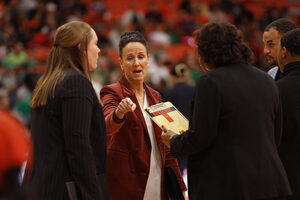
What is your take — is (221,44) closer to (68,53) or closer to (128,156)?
(68,53)

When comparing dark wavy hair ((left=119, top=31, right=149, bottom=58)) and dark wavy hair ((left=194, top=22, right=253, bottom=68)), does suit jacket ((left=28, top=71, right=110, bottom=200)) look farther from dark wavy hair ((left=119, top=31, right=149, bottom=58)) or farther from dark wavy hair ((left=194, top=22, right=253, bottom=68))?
dark wavy hair ((left=119, top=31, right=149, bottom=58))

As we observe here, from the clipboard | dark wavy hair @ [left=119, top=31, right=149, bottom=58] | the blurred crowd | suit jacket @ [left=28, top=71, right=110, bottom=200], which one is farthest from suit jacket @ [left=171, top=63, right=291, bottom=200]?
the blurred crowd

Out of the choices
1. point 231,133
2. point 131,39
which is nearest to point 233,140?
point 231,133

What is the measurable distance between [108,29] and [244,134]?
35.7 feet

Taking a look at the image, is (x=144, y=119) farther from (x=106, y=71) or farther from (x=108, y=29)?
(x=108, y=29)

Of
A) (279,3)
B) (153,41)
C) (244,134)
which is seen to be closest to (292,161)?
(244,134)

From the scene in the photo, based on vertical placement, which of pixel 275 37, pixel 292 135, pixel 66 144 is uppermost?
pixel 275 37

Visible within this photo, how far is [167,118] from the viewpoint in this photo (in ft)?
9.85

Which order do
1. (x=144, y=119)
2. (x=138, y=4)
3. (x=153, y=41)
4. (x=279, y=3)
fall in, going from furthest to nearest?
1. (x=279, y=3)
2. (x=138, y=4)
3. (x=153, y=41)
4. (x=144, y=119)

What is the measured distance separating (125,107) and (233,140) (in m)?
0.81

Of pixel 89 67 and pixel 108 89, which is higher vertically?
pixel 89 67

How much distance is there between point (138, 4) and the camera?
49.1ft

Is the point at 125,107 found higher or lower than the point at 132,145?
higher

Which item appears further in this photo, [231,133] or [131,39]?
[131,39]
